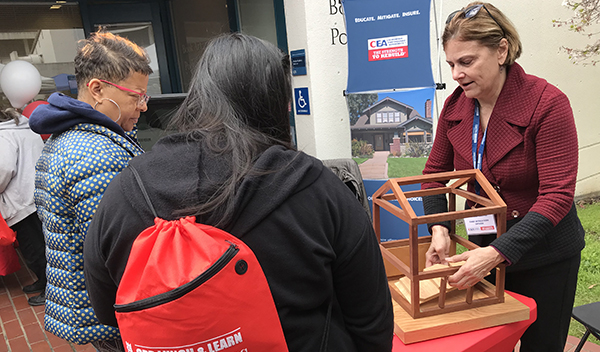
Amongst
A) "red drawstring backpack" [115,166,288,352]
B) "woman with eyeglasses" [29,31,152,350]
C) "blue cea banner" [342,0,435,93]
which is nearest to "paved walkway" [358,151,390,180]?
"blue cea banner" [342,0,435,93]

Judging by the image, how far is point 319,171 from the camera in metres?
0.95

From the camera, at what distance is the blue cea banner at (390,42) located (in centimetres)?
338

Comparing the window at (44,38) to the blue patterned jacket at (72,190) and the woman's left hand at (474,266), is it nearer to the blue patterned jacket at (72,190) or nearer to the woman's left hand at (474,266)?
the blue patterned jacket at (72,190)

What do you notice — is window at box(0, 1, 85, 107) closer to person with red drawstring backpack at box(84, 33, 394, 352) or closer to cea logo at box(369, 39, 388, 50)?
cea logo at box(369, 39, 388, 50)

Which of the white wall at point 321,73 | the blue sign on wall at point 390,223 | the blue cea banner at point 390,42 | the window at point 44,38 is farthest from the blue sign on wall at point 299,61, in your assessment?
the window at point 44,38

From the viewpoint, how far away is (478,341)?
1410 millimetres

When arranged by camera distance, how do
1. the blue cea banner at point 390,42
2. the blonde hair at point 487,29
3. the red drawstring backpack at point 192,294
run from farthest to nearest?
the blue cea banner at point 390,42, the blonde hair at point 487,29, the red drawstring backpack at point 192,294

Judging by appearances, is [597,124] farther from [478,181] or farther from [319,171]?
[319,171]

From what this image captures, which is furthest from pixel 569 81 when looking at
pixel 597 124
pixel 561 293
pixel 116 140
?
pixel 116 140

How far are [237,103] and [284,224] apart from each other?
291 millimetres

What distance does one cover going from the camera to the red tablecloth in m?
1.38

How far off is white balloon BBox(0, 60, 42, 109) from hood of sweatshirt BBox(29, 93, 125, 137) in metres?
3.74

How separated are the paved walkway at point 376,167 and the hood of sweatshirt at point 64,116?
2548 mm

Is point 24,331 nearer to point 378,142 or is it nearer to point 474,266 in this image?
point 378,142
